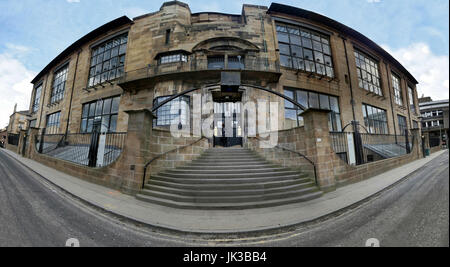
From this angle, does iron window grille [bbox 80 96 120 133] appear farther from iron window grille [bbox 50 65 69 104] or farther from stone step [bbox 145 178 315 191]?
stone step [bbox 145 178 315 191]

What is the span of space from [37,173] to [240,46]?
1586 cm

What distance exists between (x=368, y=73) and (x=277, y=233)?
22.3 m

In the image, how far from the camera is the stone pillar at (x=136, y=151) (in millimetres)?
5422

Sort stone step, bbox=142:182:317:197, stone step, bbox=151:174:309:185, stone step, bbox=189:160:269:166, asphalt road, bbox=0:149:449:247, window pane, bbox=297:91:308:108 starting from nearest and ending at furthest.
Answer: asphalt road, bbox=0:149:449:247, stone step, bbox=142:182:317:197, stone step, bbox=151:174:309:185, stone step, bbox=189:160:269:166, window pane, bbox=297:91:308:108

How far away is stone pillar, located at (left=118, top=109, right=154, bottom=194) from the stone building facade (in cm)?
136

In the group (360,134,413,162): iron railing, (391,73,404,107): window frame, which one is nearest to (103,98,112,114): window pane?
(360,134,413,162): iron railing

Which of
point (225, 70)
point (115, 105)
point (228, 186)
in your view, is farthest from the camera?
point (115, 105)

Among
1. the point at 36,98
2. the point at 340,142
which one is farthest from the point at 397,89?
the point at 36,98

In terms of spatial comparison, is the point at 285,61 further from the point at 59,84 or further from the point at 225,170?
the point at 59,84

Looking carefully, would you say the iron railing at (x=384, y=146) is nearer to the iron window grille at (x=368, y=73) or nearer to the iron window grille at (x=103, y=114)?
the iron window grille at (x=368, y=73)

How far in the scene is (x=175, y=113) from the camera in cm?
1127

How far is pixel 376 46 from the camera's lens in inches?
682

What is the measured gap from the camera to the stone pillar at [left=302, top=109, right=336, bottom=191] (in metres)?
5.73
